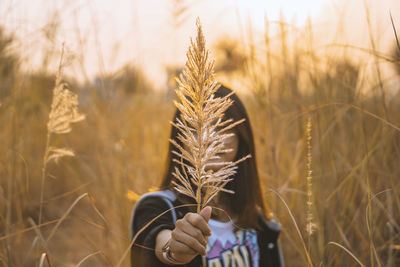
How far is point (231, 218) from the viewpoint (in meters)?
1.13

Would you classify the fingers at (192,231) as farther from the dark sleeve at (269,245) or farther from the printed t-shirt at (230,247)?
the dark sleeve at (269,245)

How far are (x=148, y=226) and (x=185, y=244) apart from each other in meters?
0.49

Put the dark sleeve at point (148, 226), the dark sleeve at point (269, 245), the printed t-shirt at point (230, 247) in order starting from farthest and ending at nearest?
1. the dark sleeve at point (269, 245)
2. the printed t-shirt at point (230, 247)
3. the dark sleeve at point (148, 226)

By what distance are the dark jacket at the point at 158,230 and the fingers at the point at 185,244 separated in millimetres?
267

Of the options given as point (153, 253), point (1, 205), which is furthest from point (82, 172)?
point (153, 253)

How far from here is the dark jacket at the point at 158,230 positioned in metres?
0.87

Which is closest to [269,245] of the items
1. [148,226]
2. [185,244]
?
[148,226]

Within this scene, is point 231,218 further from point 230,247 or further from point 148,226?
point 148,226

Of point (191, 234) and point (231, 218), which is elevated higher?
point (191, 234)

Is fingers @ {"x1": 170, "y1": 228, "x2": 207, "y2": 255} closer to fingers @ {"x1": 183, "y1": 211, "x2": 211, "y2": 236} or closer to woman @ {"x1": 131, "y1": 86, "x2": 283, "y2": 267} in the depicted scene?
fingers @ {"x1": 183, "y1": 211, "x2": 211, "y2": 236}

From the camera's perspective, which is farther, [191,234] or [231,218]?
[231,218]

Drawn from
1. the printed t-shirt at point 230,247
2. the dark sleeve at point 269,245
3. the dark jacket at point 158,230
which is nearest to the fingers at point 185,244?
the dark jacket at point 158,230

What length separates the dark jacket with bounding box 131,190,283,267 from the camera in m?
0.87

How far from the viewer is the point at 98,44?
4.55 feet
